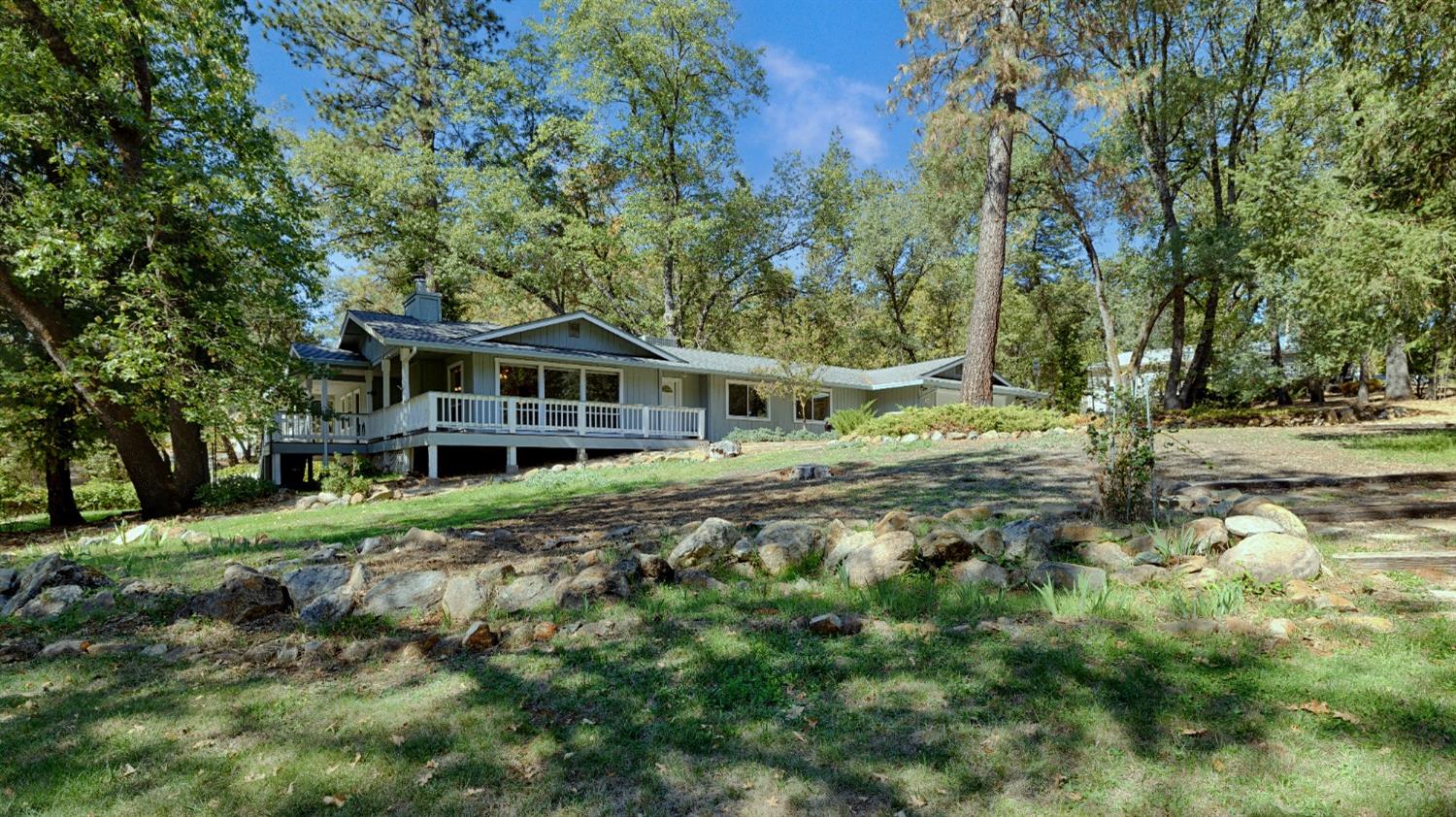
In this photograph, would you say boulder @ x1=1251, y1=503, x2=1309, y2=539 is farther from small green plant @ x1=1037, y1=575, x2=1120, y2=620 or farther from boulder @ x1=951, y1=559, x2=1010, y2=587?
boulder @ x1=951, y1=559, x2=1010, y2=587

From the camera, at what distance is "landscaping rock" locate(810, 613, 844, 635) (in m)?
3.41

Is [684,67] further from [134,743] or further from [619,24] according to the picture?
[134,743]

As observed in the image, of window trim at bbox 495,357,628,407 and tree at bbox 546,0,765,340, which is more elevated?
tree at bbox 546,0,765,340

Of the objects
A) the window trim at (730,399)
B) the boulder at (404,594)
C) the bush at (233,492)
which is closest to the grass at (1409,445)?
the boulder at (404,594)

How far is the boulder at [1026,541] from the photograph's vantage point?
4051 mm

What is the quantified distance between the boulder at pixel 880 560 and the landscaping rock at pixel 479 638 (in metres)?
2.00

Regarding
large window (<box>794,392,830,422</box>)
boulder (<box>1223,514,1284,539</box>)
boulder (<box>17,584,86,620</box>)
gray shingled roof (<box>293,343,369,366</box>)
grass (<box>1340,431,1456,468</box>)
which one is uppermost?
gray shingled roof (<box>293,343,369,366</box>)

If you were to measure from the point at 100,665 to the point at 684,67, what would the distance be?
90.7ft

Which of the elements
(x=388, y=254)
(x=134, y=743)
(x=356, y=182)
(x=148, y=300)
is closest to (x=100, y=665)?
(x=134, y=743)

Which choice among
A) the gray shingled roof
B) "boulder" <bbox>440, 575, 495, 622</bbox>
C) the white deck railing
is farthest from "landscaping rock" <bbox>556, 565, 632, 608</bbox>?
the gray shingled roof

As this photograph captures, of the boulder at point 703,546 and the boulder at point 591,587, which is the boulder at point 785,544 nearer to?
the boulder at point 703,546

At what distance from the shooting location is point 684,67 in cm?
2700

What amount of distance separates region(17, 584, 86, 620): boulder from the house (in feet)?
33.6

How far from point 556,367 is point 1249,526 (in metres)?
16.2
